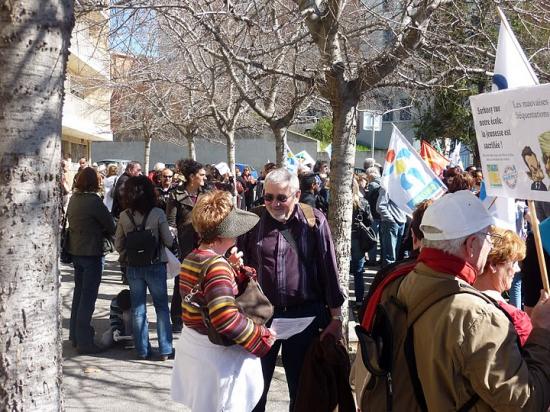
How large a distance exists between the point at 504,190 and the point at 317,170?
10385 millimetres

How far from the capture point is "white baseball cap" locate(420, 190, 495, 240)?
8.43 feet

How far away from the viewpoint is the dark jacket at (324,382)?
373 centimetres

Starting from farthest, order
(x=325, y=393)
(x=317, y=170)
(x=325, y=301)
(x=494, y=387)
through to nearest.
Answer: (x=317, y=170), (x=325, y=301), (x=325, y=393), (x=494, y=387)

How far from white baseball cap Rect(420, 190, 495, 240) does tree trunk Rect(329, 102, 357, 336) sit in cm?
379

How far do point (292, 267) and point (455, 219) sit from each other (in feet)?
5.70

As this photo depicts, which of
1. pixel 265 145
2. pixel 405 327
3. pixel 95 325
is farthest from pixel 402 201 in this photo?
pixel 265 145

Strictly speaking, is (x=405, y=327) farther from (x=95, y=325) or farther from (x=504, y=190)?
(x=95, y=325)

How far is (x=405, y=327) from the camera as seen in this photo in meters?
2.56

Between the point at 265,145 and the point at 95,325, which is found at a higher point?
Answer: the point at 265,145

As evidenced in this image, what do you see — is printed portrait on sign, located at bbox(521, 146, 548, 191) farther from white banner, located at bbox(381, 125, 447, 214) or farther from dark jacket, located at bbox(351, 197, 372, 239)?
dark jacket, located at bbox(351, 197, 372, 239)

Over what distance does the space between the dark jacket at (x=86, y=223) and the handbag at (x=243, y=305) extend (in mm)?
3561

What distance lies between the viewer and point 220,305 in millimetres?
3412

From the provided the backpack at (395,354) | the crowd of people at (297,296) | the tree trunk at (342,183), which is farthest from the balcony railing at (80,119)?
the backpack at (395,354)

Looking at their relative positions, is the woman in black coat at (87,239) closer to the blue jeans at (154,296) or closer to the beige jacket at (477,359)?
the blue jeans at (154,296)
